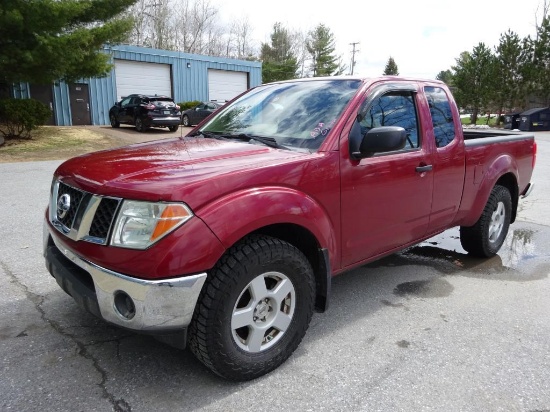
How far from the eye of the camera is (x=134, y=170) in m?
2.54

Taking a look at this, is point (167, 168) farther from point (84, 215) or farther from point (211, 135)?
point (211, 135)

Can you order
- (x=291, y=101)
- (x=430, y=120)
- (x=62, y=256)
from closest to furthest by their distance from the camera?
(x=62, y=256)
(x=291, y=101)
(x=430, y=120)

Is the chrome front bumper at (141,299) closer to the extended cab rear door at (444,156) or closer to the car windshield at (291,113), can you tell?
the car windshield at (291,113)

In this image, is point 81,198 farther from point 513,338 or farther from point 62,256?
point 513,338

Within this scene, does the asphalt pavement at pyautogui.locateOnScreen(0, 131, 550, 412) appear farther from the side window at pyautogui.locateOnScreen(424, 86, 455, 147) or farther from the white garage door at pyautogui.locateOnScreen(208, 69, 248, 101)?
the white garage door at pyautogui.locateOnScreen(208, 69, 248, 101)

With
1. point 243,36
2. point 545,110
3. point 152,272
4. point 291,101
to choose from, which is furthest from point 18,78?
point 243,36

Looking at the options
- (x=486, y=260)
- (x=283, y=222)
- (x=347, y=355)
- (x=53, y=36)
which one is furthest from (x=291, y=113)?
(x=53, y=36)

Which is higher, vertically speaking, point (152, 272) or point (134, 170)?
point (134, 170)

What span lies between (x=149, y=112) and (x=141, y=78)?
23.4 ft

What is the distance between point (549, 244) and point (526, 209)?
88.9 inches

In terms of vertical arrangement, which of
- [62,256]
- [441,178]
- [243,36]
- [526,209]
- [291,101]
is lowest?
[526,209]

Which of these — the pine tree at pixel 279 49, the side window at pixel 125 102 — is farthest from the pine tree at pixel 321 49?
the side window at pixel 125 102

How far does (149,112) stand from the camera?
20547 millimetres

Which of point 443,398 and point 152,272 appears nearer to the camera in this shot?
point 152,272
